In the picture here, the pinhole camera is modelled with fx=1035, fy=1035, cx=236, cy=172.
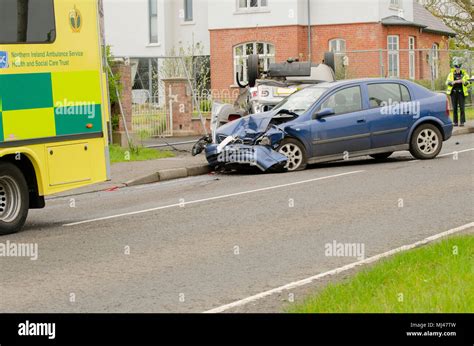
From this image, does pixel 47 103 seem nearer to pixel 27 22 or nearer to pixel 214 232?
pixel 27 22

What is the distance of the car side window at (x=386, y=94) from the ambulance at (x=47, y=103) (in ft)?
23.0

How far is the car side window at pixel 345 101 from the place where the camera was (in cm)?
1864

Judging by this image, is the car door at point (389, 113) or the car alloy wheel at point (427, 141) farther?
the car alloy wheel at point (427, 141)

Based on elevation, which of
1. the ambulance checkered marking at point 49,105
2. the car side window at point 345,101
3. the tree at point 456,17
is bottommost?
the car side window at point 345,101

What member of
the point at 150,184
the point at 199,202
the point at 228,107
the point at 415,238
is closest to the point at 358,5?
the point at 228,107

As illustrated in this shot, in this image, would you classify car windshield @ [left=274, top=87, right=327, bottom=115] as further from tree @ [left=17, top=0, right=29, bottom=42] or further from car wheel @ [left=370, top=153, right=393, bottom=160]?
tree @ [left=17, top=0, right=29, bottom=42]

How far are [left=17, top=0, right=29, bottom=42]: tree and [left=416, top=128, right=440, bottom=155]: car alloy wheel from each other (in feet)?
30.3

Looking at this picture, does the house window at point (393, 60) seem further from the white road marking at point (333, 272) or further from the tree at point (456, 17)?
the white road marking at point (333, 272)

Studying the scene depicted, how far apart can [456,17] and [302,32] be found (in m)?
15.2

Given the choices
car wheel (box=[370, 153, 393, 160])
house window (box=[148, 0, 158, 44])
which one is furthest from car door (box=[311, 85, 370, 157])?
house window (box=[148, 0, 158, 44])

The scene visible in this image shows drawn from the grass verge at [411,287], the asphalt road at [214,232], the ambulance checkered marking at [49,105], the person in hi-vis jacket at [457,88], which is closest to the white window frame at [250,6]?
the person in hi-vis jacket at [457,88]

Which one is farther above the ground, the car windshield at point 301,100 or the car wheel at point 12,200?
the car windshield at point 301,100
